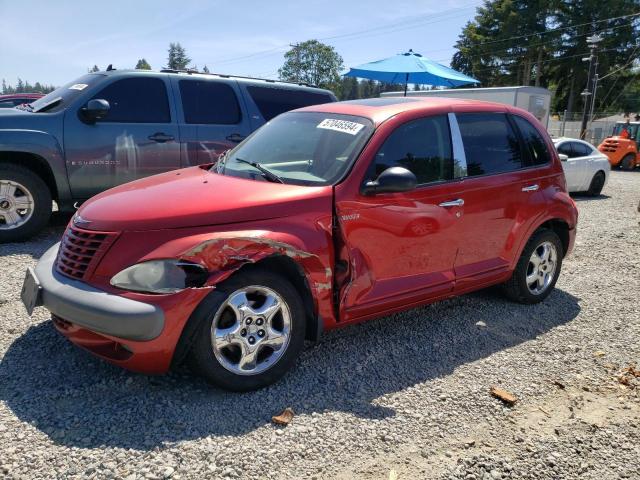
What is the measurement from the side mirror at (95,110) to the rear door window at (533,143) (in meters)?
4.30

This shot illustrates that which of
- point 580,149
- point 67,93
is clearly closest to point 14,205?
point 67,93

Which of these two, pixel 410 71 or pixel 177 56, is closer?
pixel 410 71

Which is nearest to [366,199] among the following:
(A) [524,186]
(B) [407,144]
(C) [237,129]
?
(B) [407,144]

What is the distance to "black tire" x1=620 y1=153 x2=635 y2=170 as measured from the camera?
22.7m

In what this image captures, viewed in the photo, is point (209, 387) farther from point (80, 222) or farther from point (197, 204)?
point (80, 222)

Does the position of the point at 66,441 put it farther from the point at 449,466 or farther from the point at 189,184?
the point at 449,466

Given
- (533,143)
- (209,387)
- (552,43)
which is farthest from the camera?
(552,43)

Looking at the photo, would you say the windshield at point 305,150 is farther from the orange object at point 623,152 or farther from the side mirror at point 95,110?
the orange object at point 623,152

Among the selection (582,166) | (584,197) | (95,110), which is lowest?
(584,197)

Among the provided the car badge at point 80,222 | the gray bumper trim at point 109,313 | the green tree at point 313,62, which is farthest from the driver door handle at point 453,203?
the green tree at point 313,62

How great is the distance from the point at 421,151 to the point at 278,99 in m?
3.94

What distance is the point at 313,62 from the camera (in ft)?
260

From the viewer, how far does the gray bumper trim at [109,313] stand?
2.66 meters

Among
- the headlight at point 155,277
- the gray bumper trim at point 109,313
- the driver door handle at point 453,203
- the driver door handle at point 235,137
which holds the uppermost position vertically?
the driver door handle at point 235,137
